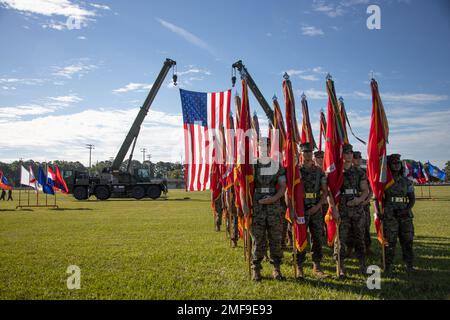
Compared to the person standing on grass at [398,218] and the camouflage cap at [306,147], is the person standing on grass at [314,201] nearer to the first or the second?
the camouflage cap at [306,147]

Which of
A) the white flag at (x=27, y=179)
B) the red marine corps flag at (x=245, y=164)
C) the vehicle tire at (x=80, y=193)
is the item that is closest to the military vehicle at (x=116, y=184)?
the vehicle tire at (x=80, y=193)

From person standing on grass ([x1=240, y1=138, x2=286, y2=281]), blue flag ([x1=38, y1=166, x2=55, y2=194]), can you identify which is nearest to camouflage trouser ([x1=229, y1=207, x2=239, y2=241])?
person standing on grass ([x1=240, y1=138, x2=286, y2=281])

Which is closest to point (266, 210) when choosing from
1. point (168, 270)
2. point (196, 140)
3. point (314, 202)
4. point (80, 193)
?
point (314, 202)

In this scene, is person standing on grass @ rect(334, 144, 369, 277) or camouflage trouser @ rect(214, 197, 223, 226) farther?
camouflage trouser @ rect(214, 197, 223, 226)

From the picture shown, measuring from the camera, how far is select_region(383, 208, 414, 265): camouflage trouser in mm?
5867

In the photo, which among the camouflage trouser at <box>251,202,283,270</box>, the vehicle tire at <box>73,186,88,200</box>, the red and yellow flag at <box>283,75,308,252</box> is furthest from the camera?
the vehicle tire at <box>73,186,88,200</box>

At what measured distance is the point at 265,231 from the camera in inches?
217

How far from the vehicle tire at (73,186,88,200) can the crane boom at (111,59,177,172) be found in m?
2.88

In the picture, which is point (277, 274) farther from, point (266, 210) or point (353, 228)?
point (353, 228)

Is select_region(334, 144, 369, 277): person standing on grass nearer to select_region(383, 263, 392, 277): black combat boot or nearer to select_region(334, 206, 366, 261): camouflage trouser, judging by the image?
select_region(334, 206, 366, 261): camouflage trouser

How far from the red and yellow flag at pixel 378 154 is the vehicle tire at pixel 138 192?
24.7 meters

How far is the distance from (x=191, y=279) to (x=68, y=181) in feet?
87.9

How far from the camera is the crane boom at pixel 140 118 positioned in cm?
2741

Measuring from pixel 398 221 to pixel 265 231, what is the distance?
241 centimetres
